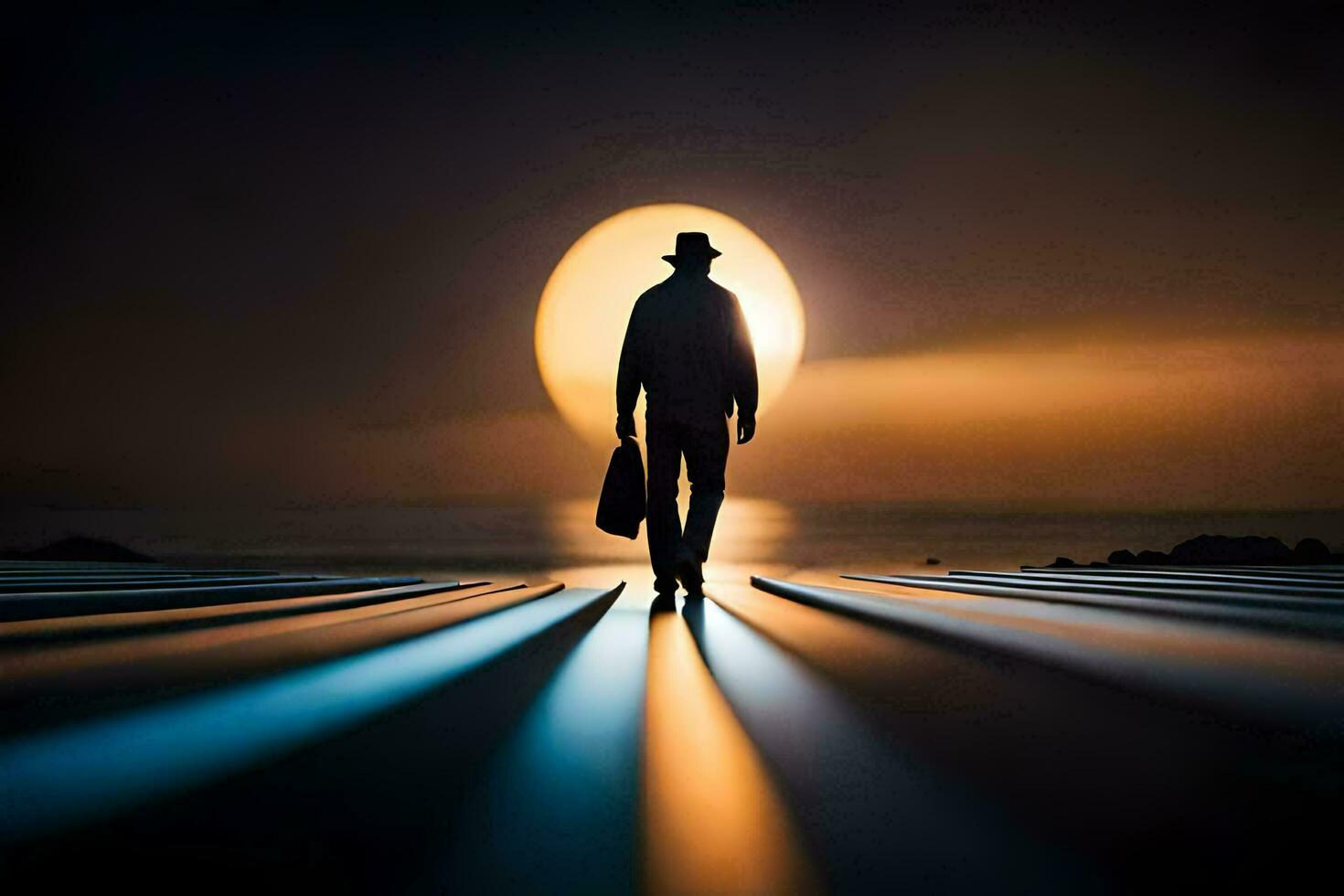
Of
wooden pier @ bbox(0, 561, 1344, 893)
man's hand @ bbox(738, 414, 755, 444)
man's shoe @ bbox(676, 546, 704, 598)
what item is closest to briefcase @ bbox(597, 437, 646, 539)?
man's shoe @ bbox(676, 546, 704, 598)

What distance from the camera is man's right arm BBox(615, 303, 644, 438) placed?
5.78 m

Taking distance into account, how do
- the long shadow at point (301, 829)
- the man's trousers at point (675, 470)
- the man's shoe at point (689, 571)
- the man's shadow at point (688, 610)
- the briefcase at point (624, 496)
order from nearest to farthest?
the long shadow at point (301, 829), the man's shadow at point (688, 610), the man's shoe at point (689, 571), the man's trousers at point (675, 470), the briefcase at point (624, 496)

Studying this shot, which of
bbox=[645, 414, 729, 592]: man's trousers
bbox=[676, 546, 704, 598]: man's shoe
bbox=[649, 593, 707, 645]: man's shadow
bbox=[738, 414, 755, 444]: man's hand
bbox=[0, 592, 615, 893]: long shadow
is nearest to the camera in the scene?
bbox=[0, 592, 615, 893]: long shadow

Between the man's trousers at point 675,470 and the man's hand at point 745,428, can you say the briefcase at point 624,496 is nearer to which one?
the man's trousers at point 675,470

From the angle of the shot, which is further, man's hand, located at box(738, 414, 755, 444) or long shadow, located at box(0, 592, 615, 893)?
man's hand, located at box(738, 414, 755, 444)

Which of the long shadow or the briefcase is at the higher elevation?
the briefcase

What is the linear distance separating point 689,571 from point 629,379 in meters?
1.34

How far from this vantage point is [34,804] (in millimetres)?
927

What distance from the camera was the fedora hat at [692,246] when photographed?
5.80 meters

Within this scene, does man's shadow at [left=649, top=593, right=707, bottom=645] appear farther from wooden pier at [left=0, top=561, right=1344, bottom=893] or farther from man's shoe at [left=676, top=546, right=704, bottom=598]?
wooden pier at [left=0, top=561, right=1344, bottom=893]

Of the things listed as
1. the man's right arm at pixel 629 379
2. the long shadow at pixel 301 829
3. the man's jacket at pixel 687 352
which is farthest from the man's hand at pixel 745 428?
the long shadow at pixel 301 829

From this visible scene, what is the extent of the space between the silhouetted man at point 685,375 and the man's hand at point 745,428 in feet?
0.81

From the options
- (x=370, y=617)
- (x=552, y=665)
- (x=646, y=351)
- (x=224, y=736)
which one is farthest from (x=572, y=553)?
(x=224, y=736)

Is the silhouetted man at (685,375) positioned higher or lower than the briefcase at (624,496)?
higher
